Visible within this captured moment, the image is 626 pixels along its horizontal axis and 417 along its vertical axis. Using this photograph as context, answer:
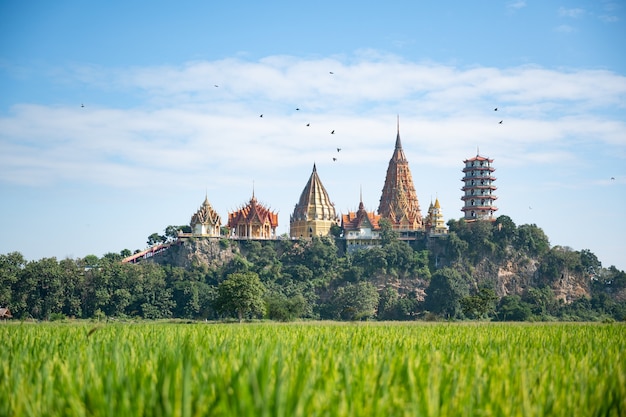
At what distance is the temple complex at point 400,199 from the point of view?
332ft

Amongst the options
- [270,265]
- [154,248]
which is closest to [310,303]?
[270,265]

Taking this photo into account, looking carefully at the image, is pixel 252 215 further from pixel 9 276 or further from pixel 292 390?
pixel 292 390

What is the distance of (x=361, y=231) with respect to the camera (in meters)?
97.6

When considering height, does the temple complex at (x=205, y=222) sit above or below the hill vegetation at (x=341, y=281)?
above

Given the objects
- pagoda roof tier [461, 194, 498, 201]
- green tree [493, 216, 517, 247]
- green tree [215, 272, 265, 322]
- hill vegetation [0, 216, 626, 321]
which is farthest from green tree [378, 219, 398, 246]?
green tree [215, 272, 265, 322]

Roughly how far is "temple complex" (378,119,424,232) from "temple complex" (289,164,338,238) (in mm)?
8212

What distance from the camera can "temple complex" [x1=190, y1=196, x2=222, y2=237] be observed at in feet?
311

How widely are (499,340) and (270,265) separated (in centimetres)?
6795

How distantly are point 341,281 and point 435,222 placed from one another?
17.8 meters

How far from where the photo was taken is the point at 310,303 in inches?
3184

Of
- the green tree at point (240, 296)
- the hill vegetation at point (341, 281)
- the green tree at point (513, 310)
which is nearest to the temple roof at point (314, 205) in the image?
the hill vegetation at point (341, 281)

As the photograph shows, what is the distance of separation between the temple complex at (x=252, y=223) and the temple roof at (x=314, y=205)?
5.55m

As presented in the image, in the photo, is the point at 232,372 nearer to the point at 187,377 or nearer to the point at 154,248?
the point at 187,377

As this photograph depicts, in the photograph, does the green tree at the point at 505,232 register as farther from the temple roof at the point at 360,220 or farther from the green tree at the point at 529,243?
the temple roof at the point at 360,220
